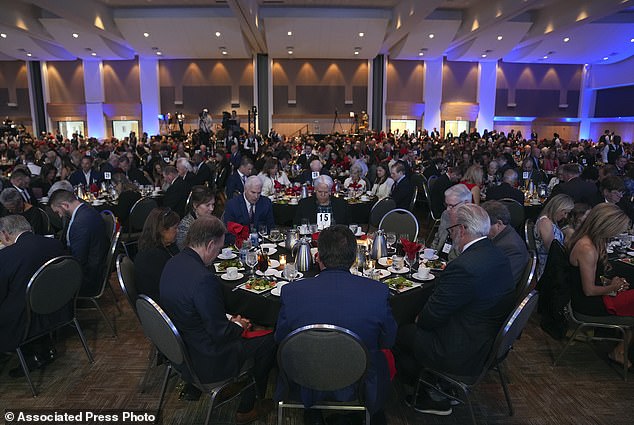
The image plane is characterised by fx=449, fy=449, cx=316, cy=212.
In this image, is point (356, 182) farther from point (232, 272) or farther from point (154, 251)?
point (154, 251)

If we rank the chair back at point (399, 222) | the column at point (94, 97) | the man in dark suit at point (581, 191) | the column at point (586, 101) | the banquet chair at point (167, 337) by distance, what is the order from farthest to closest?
1. the column at point (586, 101)
2. the column at point (94, 97)
3. the man in dark suit at point (581, 191)
4. the chair back at point (399, 222)
5. the banquet chair at point (167, 337)

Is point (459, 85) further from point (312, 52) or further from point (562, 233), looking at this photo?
point (562, 233)

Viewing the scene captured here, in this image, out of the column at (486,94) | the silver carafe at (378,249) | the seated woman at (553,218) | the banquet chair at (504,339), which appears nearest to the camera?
the banquet chair at (504,339)

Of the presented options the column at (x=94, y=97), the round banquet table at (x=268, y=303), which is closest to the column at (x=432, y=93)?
the column at (x=94, y=97)

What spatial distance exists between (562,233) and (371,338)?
276 cm

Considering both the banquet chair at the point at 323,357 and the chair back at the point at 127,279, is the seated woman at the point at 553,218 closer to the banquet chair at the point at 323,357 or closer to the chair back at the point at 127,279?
the banquet chair at the point at 323,357

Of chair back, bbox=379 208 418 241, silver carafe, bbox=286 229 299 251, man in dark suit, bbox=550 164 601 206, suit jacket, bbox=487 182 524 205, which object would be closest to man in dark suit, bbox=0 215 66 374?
silver carafe, bbox=286 229 299 251

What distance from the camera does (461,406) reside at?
319 cm

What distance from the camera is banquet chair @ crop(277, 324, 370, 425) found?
2043 millimetres

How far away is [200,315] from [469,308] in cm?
154

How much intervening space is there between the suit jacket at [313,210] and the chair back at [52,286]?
2.58 m

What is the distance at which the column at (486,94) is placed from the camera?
82.2 feet

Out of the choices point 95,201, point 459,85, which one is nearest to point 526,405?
point 95,201

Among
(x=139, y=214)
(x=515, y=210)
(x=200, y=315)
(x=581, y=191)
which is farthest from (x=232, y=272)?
(x=581, y=191)
